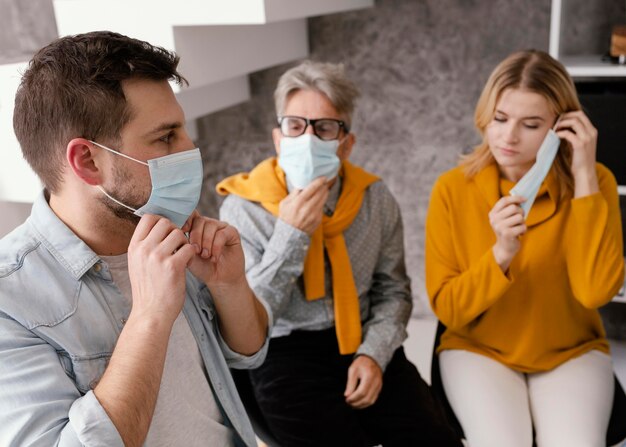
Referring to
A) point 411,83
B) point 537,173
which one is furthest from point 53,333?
point 411,83

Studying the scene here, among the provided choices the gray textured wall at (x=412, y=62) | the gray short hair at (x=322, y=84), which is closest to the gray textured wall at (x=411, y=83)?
the gray textured wall at (x=412, y=62)

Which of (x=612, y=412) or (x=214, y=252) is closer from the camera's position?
(x=214, y=252)

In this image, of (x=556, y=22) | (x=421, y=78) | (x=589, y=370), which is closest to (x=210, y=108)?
(x=421, y=78)

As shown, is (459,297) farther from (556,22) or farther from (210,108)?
(210,108)

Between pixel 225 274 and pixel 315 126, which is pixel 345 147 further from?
pixel 225 274

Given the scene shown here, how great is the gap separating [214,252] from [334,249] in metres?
0.58

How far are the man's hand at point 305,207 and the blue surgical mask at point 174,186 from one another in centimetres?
45

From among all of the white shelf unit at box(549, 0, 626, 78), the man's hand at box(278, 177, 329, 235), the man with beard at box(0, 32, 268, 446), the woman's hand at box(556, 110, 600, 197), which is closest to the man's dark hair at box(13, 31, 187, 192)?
the man with beard at box(0, 32, 268, 446)

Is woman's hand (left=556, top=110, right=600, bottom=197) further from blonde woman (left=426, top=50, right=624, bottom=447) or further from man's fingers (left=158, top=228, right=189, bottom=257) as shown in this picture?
man's fingers (left=158, top=228, right=189, bottom=257)

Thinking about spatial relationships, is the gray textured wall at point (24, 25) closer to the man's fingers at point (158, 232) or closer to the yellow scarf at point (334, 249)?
the yellow scarf at point (334, 249)

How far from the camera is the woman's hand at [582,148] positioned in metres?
1.58

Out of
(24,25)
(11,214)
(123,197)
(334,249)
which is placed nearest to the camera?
(123,197)

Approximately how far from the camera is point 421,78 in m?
2.49

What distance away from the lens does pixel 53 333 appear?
99 centimetres
